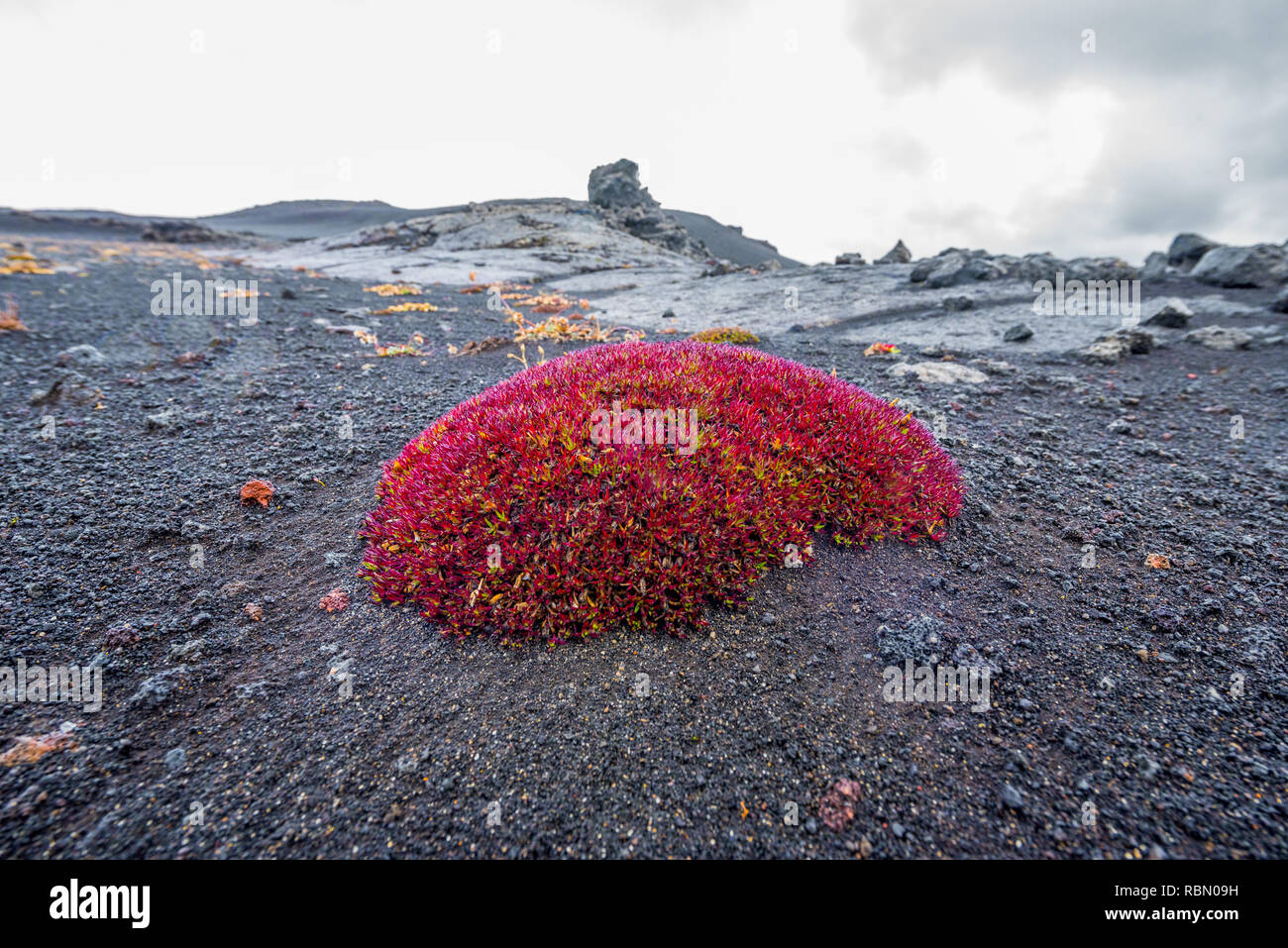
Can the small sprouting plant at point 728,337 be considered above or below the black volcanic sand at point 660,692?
above

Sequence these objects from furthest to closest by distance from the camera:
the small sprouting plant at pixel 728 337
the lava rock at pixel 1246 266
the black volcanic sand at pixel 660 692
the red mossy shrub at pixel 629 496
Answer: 1. the lava rock at pixel 1246 266
2. the small sprouting plant at pixel 728 337
3. the red mossy shrub at pixel 629 496
4. the black volcanic sand at pixel 660 692

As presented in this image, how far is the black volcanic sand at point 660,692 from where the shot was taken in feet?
7.43

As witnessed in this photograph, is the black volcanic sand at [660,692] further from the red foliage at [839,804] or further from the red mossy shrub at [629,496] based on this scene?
the red mossy shrub at [629,496]

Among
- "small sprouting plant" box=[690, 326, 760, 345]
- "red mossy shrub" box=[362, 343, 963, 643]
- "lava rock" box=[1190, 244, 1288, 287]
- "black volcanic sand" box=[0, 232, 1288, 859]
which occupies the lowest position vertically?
"black volcanic sand" box=[0, 232, 1288, 859]

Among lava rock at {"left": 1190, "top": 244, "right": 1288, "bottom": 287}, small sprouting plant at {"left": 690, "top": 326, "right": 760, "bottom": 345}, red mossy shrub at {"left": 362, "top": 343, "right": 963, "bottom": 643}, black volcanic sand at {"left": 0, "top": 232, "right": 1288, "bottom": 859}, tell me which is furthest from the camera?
lava rock at {"left": 1190, "top": 244, "right": 1288, "bottom": 287}

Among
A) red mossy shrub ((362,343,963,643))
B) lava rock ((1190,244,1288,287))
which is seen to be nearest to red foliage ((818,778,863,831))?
red mossy shrub ((362,343,963,643))

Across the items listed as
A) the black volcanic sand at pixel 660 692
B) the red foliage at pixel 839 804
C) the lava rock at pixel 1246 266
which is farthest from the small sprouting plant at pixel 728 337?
the lava rock at pixel 1246 266

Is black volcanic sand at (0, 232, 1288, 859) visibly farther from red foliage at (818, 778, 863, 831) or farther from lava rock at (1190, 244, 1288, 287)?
lava rock at (1190, 244, 1288, 287)

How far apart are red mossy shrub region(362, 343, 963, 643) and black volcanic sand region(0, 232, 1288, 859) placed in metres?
0.25

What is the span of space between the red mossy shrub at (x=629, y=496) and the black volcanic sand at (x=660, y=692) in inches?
9.8

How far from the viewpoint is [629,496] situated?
11.4 feet

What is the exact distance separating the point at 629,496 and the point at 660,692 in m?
1.26

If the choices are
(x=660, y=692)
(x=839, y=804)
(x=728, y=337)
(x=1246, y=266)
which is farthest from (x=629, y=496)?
(x=1246, y=266)

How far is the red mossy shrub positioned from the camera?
130 inches
